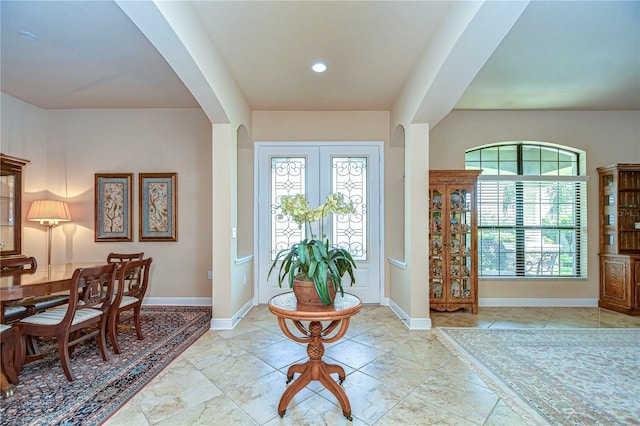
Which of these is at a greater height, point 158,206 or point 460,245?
point 158,206

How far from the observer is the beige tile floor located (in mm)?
2061

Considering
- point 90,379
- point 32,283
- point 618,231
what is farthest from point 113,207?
point 618,231

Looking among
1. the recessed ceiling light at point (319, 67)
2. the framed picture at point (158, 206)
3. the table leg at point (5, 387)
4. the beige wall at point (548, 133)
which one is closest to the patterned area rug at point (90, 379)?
the table leg at point (5, 387)

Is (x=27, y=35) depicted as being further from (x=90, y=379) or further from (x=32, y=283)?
(x=90, y=379)

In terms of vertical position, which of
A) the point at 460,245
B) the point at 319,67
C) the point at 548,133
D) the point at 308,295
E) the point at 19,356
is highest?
the point at 319,67

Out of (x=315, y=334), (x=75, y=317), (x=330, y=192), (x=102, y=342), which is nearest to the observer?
(x=315, y=334)

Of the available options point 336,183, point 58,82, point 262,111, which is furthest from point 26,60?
point 336,183

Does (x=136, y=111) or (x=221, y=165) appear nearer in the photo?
Result: (x=221, y=165)

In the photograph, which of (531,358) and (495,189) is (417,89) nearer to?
(495,189)

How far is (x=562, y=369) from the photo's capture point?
9.05 ft

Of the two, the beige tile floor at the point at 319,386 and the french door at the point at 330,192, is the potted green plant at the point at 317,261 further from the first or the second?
the french door at the point at 330,192

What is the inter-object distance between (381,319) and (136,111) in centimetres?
459

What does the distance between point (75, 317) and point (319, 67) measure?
318 centimetres

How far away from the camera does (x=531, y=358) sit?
2.98 meters
